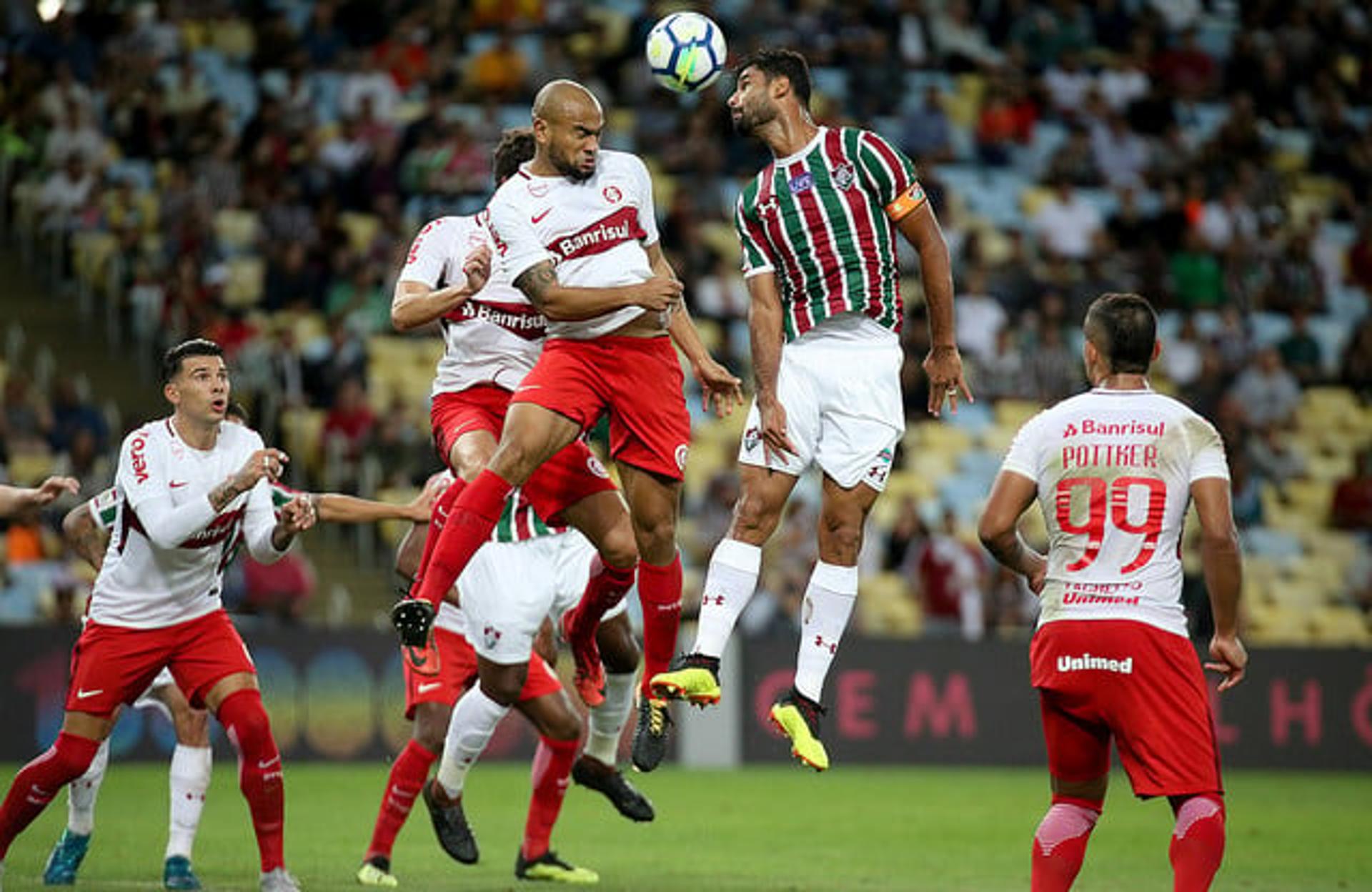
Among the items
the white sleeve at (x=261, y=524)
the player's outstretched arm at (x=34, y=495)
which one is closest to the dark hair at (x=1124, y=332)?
the white sleeve at (x=261, y=524)

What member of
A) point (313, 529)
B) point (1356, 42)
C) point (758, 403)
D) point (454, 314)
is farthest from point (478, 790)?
point (1356, 42)

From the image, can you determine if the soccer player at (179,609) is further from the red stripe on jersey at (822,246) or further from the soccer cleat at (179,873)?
the red stripe on jersey at (822,246)

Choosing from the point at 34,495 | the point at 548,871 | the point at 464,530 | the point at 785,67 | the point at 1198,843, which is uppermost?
the point at 785,67

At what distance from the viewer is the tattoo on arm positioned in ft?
31.5

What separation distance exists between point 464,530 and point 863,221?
7.18 ft

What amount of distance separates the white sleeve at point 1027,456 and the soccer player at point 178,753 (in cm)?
340

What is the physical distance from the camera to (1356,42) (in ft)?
92.6

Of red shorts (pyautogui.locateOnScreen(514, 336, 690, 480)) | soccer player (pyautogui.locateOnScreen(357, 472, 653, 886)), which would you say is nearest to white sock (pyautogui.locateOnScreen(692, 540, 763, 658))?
red shorts (pyautogui.locateOnScreen(514, 336, 690, 480))

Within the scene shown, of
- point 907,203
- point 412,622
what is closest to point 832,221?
point 907,203

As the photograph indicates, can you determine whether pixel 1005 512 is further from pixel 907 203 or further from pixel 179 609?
pixel 179 609

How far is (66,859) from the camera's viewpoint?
10750 millimetres

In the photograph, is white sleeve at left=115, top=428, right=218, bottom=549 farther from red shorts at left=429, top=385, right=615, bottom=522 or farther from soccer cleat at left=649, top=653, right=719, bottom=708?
soccer cleat at left=649, top=653, right=719, bottom=708

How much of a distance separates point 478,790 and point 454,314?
690 cm

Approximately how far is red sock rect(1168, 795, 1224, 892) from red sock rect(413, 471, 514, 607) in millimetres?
3189
